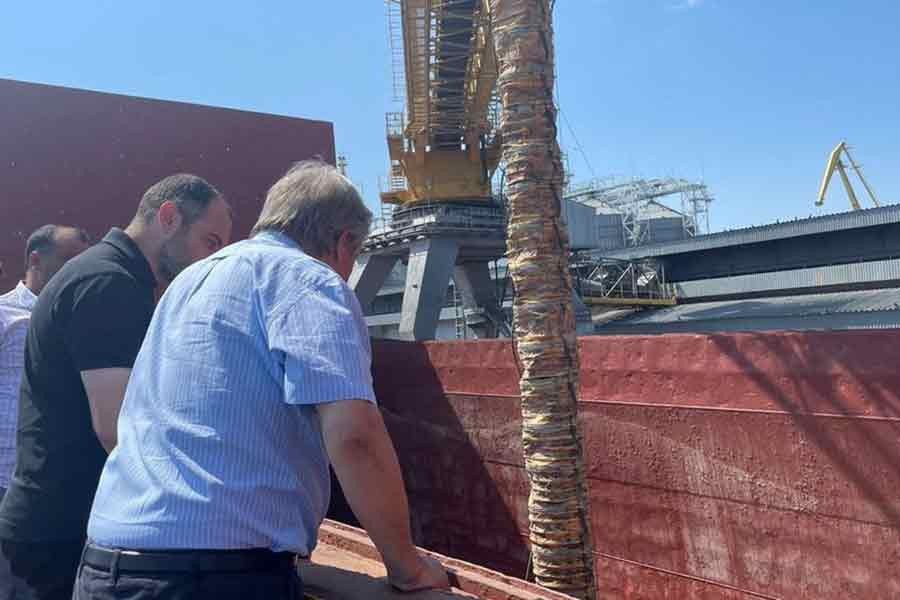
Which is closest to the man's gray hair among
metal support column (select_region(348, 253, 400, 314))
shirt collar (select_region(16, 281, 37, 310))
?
shirt collar (select_region(16, 281, 37, 310))

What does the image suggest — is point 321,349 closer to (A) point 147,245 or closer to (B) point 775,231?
(A) point 147,245

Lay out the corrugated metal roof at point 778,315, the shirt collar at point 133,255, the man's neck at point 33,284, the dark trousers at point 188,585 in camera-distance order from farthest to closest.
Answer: the corrugated metal roof at point 778,315
the man's neck at point 33,284
the shirt collar at point 133,255
the dark trousers at point 188,585

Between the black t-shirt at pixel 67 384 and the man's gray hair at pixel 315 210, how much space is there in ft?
1.74

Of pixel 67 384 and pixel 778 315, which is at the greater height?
pixel 67 384

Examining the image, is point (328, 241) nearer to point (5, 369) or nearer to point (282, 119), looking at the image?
point (5, 369)

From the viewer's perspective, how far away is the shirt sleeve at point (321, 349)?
155cm

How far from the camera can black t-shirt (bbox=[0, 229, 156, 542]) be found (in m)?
2.10

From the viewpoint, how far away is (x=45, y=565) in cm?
229

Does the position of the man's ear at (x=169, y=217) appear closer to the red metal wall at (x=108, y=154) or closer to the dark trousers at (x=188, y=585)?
the dark trousers at (x=188, y=585)

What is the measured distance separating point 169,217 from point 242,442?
1.01m

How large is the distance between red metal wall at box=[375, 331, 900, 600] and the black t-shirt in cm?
344

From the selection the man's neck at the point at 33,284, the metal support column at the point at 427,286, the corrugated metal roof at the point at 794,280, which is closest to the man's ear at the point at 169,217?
the man's neck at the point at 33,284

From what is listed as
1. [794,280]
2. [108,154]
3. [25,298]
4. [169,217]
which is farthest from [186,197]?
[794,280]

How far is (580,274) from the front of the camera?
101ft
